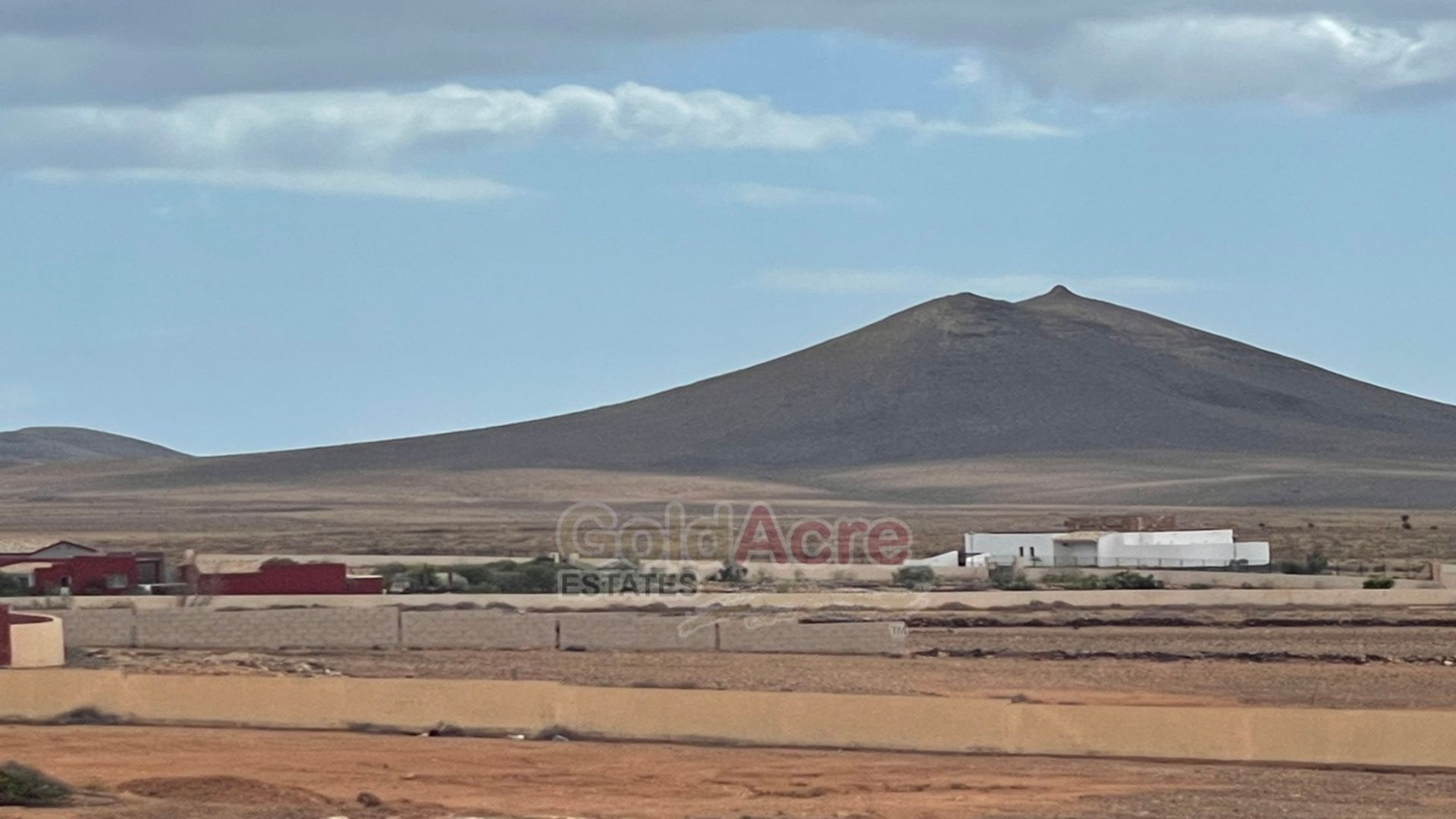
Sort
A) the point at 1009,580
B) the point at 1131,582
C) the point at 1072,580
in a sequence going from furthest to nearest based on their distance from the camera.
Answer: the point at 1009,580 → the point at 1072,580 → the point at 1131,582

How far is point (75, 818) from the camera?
16.9m

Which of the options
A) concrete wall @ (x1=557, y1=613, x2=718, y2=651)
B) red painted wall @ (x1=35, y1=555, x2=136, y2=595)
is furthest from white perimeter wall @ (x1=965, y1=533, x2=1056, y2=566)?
concrete wall @ (x1=557, y1=613, x2=718, y2=651)

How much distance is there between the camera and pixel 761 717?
22.7 meters

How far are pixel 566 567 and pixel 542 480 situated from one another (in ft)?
312

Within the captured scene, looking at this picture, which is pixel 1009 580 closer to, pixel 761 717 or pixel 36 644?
pixel 36 644

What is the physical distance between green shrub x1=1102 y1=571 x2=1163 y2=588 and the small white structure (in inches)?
309

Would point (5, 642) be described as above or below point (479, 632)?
above

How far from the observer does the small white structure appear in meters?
67.2

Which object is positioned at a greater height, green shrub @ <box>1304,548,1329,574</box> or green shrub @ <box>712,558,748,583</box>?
green shrub @ <box>712,558,748,583</box>

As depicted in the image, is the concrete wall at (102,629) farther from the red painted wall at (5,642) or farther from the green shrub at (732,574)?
the green shrub at (732,574)

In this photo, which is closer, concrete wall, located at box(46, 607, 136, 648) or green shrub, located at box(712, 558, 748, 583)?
concrete wall, located at box(46, 607, 136, 648)

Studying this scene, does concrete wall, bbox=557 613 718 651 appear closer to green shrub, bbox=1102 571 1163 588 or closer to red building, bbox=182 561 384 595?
red building, bbox=182 561 384 595

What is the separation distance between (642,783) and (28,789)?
5.41 meters

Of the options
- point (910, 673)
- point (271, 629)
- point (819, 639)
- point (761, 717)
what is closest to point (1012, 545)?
point (819, 639)
